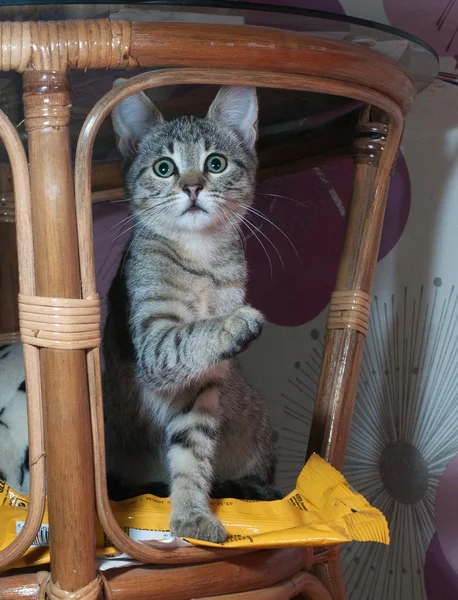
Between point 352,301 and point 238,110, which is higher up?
point 238,110

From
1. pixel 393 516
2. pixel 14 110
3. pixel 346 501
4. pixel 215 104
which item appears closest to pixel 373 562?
pixel 393 516

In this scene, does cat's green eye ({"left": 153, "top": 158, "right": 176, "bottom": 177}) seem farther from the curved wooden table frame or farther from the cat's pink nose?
the curved wooden table frame

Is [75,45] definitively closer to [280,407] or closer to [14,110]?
[14,110]

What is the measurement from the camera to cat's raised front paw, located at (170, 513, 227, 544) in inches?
28.7

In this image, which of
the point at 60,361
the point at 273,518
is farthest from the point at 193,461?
the point at 60,361

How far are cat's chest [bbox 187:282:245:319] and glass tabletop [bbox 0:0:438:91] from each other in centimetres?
32

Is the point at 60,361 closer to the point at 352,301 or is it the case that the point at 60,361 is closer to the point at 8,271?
the point at 352,301

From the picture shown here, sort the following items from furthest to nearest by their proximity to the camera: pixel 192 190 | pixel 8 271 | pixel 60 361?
pixel 8 271 < pixel 192 190 < pixel 60 361

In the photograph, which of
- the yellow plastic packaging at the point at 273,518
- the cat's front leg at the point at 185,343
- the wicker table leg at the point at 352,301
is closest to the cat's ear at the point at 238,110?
the wicker table leg at the point at 352,301

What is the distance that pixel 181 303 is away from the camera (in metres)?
0.86

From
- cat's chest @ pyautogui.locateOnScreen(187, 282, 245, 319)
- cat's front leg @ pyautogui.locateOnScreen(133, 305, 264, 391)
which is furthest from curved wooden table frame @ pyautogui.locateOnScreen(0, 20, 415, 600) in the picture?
cat's chest @ pyautogui.locateOnScreen(187, 282, 245, 319)

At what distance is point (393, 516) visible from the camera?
1.35 metres

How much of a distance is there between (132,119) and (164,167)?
83mm

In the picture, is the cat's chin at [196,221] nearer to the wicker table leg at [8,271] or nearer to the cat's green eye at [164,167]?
the cat's green eye at [164,167]
